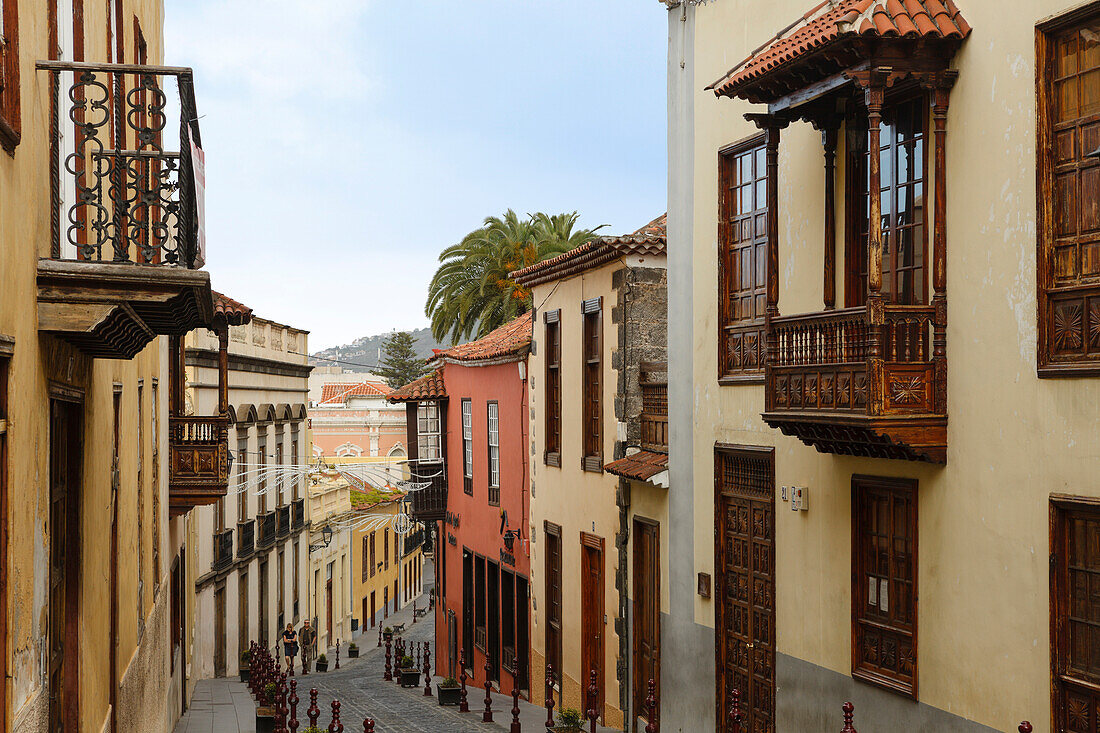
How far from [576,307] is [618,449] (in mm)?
3025

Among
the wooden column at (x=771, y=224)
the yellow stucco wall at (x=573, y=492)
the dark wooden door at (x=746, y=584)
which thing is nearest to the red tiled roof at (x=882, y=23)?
the wooden column at (x=771, y=224)

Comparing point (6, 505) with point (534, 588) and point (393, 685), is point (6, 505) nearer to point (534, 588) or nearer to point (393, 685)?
point (534, 588)

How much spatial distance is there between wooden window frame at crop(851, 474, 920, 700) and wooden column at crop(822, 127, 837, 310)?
1.66 m

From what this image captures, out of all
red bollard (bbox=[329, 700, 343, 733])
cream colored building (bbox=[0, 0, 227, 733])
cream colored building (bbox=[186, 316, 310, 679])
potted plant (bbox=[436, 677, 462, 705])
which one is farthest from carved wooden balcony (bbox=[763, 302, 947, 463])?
cream colored building (bbox=[186, 316, 310, 679])

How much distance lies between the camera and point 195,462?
1714cm

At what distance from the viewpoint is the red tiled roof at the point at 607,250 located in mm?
16234

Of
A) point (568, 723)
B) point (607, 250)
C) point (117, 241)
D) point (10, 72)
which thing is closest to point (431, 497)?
point (607, 250)

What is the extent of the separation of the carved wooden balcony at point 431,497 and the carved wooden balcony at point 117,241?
21242 mm

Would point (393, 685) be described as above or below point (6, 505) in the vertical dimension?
below

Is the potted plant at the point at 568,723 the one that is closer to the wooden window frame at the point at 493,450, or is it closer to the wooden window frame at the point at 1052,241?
the wooden window frame at the point at 1052,241

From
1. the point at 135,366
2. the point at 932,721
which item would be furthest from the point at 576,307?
the point at 932,721

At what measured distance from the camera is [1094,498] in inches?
293

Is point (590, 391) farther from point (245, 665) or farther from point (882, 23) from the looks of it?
point (245, 665)

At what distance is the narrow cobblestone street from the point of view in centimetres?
1764
